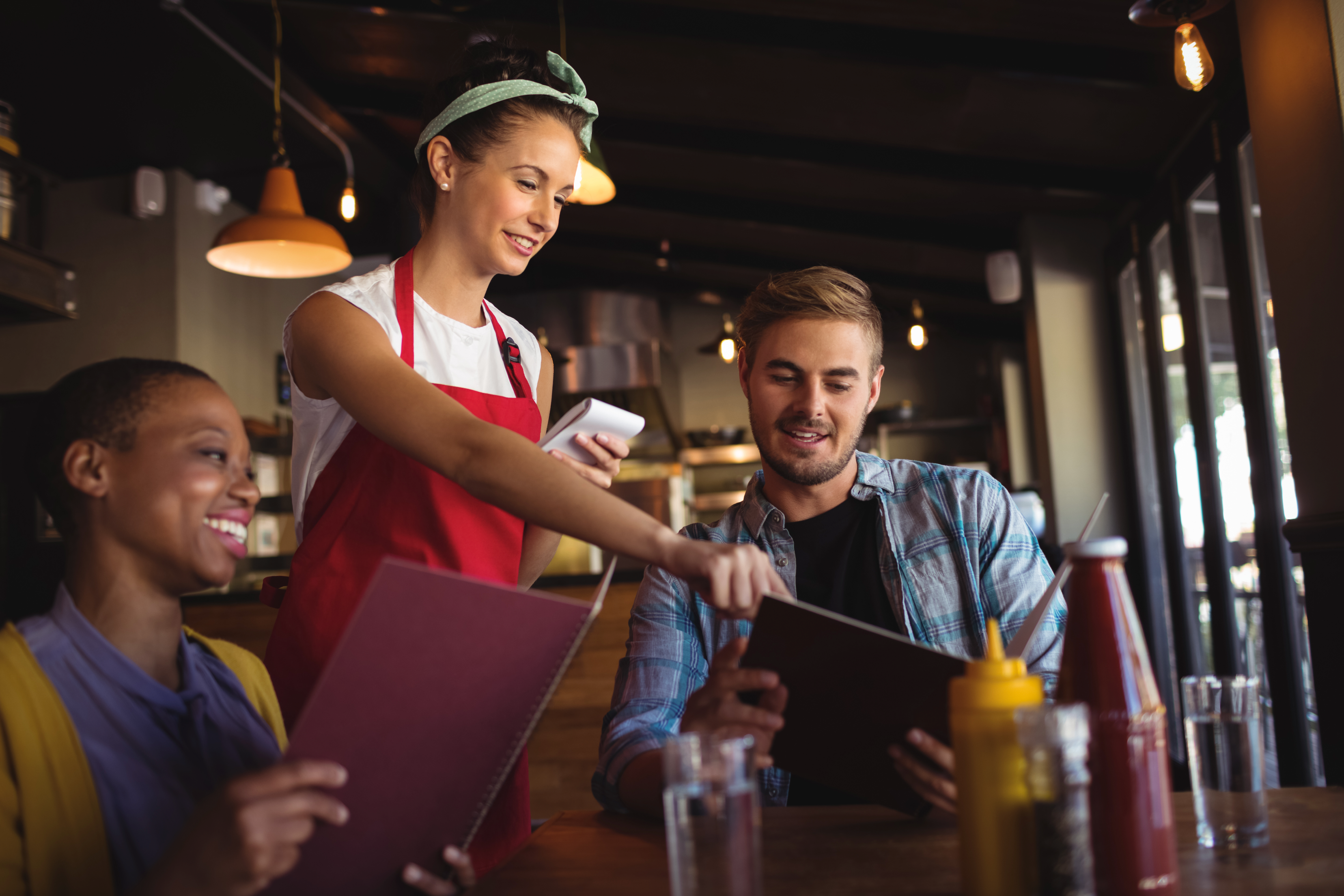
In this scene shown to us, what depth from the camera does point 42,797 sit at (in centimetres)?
80

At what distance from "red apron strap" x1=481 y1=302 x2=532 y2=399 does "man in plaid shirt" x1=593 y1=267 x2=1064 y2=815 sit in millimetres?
356

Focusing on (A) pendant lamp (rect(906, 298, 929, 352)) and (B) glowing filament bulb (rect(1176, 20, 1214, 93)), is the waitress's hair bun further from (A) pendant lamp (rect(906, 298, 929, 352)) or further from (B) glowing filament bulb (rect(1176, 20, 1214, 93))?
(A) pendant lamp (rect(906, 298, 929, 352))

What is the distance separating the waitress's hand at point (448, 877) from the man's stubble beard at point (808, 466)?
90cm

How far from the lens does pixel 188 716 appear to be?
96cm

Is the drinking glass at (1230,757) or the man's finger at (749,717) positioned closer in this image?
the drinking glass at (1230,757)

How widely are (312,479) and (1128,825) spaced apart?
3.76 ft

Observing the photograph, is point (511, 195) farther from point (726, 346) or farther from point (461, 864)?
point (726, 346)

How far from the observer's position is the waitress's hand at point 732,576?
94 centimetres

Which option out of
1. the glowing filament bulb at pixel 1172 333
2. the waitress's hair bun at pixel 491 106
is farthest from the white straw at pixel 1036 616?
the glowing filament bulb at pixel 1172 333

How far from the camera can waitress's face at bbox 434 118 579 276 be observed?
1.43m

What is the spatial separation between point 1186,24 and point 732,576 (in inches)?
89.0

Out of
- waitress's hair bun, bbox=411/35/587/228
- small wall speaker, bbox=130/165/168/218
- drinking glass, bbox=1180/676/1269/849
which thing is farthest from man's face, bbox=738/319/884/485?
small wall speaker, bbox=130/165/168/218

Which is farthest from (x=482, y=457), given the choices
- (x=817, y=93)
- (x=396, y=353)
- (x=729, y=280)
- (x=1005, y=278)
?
(x=729, y=280)

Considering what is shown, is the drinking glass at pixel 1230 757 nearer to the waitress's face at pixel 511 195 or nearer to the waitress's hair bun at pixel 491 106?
the waitress's face at pixel 511 195
